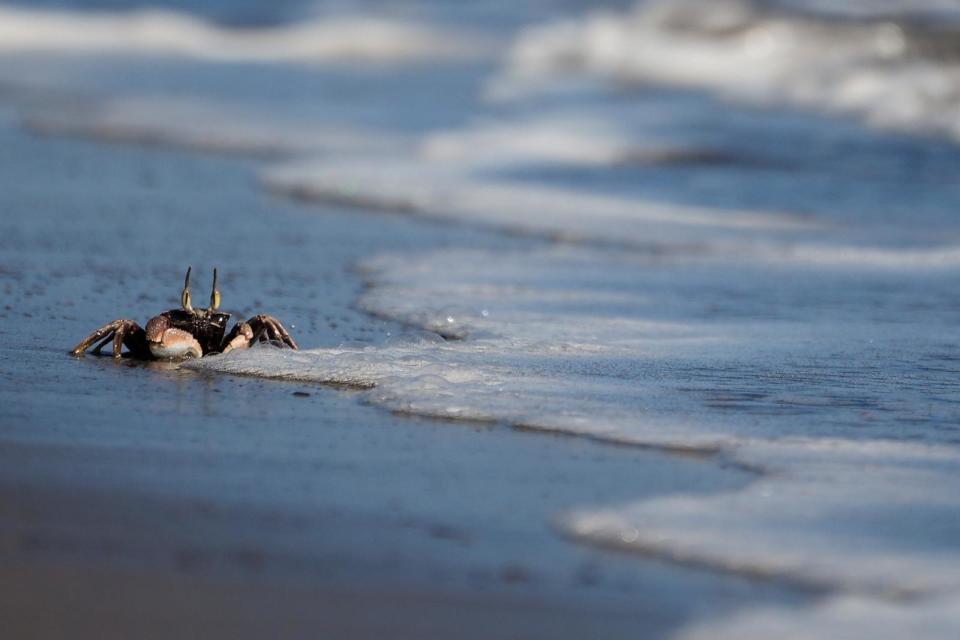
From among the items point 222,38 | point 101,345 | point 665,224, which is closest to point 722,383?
point 101,345

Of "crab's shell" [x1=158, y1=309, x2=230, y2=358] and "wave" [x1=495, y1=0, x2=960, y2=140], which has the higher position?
"wave" [x1=495, y1=0, x2=960, y2=140]

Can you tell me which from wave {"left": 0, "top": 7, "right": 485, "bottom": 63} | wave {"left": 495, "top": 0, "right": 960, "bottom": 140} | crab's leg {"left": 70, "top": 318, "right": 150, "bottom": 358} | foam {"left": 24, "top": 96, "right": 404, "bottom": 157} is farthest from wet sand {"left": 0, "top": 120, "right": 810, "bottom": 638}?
wave {"left": 0, "top": 7, "right": 485, "bottom": 63}

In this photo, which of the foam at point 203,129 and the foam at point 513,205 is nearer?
the foam at point 513,205

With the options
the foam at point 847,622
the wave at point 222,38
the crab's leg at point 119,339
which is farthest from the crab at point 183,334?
the wave at point 222,38

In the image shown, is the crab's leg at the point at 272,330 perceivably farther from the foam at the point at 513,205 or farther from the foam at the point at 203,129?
the foam at the point at 203,129

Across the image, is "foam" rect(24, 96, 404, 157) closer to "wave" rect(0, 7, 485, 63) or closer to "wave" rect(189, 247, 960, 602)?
"wave" rect(189, 247, 960, 602)
